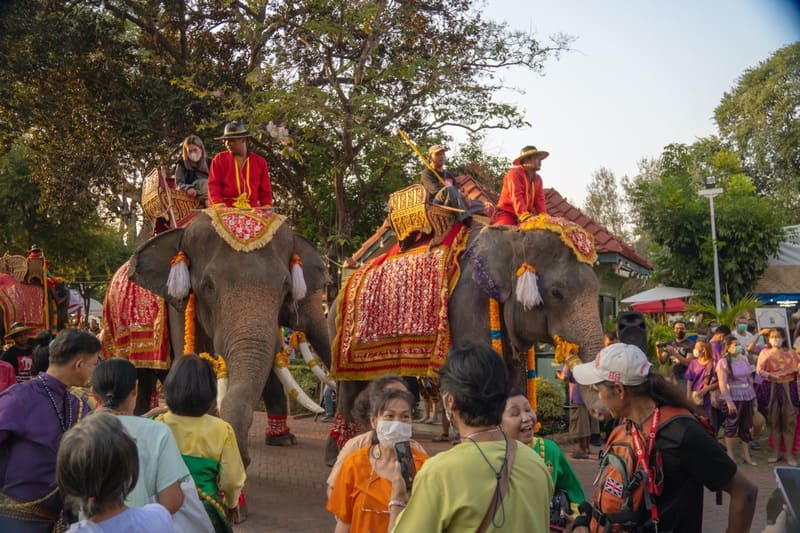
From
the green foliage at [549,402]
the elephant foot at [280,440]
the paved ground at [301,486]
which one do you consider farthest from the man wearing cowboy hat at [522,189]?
the green foliage at [549,402]

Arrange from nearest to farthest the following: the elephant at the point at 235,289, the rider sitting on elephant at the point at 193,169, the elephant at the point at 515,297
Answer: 1. the elephant at the point at 235,289
2. the elephant at the point at 515,297
3. the rider sitting on elephant at the point at 193,169

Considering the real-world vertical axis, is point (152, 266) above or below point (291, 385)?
above

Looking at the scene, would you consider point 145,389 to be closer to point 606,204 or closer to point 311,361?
point 311,361

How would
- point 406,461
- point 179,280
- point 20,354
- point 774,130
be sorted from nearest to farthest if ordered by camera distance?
1. point 406,461
2. point 179,280
3. point 20,354
4. point 774,130

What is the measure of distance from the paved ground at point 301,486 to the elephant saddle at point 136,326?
170 cm

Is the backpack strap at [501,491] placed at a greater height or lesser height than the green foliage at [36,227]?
lesser

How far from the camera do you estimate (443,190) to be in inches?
336

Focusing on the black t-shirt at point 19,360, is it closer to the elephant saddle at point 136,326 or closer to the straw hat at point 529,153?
the elephant saddle at point 136,326

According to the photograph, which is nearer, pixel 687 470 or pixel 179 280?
pixel 687 470

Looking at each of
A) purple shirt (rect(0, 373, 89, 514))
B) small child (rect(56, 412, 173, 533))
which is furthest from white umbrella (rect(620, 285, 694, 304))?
small child (rect(56, 412, 173, 533))

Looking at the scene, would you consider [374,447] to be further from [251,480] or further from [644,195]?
[644,195]

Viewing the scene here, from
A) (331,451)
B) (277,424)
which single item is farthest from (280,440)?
(331,451)

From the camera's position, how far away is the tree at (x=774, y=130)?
109ft

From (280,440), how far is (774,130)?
29353 millimetres
